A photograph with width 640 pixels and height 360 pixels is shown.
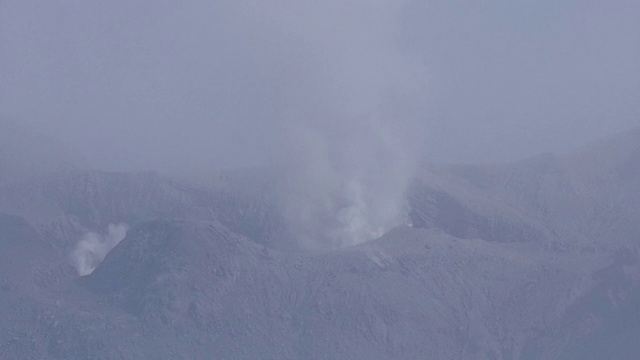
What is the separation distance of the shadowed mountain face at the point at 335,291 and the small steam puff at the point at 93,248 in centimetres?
54

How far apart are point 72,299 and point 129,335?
3797 mm

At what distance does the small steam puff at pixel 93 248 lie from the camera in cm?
3928

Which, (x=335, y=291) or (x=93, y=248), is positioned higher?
(x=93, y=248)

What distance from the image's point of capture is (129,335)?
1206 inches

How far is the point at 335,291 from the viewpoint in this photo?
33.4 meters

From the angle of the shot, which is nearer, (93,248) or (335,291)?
(335,291)

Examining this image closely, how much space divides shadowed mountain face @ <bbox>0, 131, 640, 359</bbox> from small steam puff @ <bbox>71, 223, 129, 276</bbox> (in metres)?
0.54

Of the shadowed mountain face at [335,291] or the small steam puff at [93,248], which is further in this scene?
the small steam puff at [93,248]

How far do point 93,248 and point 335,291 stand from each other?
12572 millimetres

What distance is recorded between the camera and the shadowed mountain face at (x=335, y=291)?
3123 cm

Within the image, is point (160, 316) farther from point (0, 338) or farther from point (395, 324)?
point (395, 324)

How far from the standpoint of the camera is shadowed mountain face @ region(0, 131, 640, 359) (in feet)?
102

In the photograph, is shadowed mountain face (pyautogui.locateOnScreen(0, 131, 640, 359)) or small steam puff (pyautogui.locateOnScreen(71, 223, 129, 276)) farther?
small steam puff (pyautogui.locateOnScreen(71, 223, 129, 276))

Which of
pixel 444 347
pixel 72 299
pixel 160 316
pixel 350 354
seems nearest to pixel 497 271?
pixel 444 347
